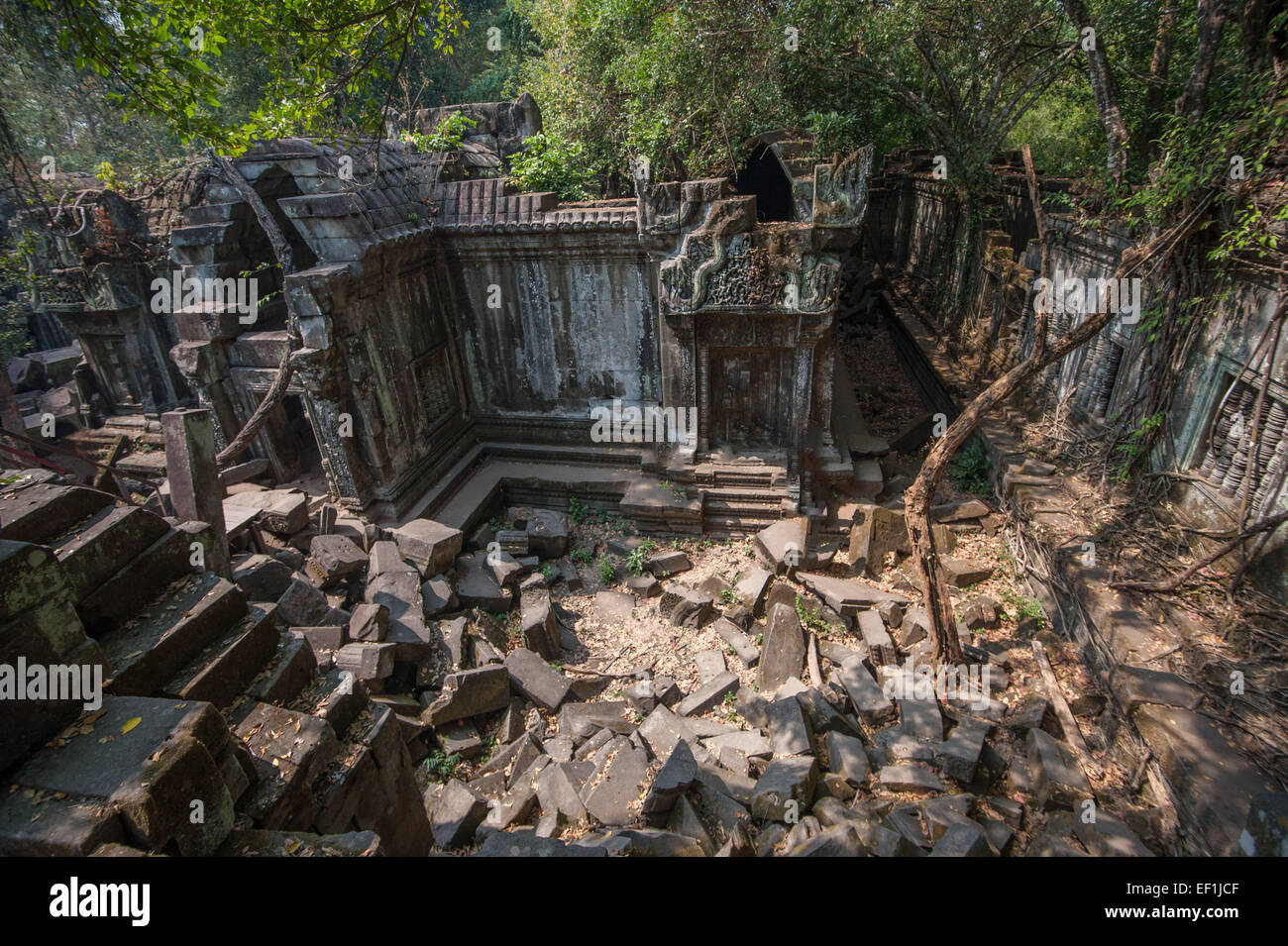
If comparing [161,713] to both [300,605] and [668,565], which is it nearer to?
[300,605]

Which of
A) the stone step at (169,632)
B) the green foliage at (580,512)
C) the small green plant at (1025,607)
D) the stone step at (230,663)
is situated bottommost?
the small green plant at (1025,607)

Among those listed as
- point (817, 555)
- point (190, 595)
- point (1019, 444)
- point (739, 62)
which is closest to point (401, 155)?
point (739, 62)

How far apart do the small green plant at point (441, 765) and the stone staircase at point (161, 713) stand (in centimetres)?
83

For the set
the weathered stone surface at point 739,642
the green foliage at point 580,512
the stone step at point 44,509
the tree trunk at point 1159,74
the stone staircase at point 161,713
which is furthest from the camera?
the green foliage at point 580,512

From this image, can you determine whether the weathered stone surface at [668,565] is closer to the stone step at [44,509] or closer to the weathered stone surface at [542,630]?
the weathered stone surface at [542,630]

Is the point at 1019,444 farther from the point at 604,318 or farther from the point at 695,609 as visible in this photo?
the point at 604,318

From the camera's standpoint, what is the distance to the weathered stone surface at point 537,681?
6.60 metres

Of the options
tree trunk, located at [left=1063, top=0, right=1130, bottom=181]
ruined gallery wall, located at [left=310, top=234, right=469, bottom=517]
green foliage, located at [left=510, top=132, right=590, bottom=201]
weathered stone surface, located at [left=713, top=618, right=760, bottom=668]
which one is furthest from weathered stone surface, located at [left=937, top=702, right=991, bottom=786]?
green foliage, located at [left=510, top=132, right=590, bottom=201]

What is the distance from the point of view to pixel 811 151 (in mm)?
10930

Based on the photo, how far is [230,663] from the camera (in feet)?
14.2

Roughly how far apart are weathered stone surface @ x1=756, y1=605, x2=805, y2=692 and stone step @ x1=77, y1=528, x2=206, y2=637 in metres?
5.25

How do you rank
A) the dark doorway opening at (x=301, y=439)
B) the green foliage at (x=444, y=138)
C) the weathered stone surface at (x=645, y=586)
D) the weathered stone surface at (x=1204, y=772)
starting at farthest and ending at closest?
1. the dark doorway opening at (x=301, y=439)
2. the green foliage at (x=444, y=138)
3. the weathered stone surface at (x=645, y=586)
4. the weathered stone surface at (x=1204, y=772)

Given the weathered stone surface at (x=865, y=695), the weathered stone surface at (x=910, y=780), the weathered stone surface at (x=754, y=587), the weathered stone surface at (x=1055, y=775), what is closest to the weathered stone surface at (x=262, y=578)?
the weathered stone surface at (x=754, y=587)

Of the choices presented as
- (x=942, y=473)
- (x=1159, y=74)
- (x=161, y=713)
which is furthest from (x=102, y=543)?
(x=1159, y=74)
